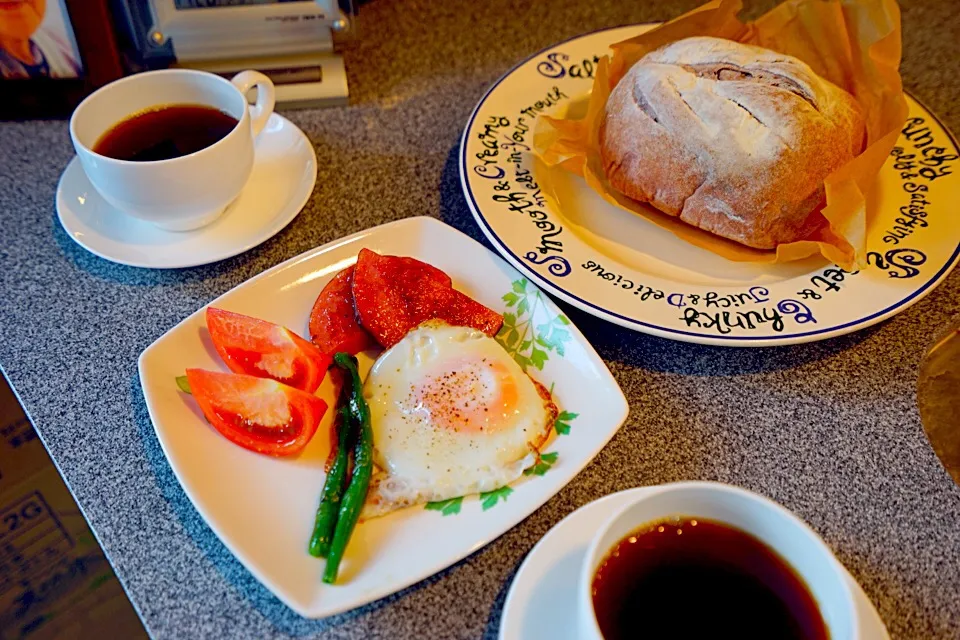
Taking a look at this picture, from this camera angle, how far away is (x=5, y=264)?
1.27m

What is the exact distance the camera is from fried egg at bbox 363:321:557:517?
3.08 ft

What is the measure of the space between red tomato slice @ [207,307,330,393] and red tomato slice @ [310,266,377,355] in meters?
0.03

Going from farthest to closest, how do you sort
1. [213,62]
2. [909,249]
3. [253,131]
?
1. [213,62]
2. [253,131]
3. [909,249]

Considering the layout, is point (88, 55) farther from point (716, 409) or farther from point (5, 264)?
point (716, 409)

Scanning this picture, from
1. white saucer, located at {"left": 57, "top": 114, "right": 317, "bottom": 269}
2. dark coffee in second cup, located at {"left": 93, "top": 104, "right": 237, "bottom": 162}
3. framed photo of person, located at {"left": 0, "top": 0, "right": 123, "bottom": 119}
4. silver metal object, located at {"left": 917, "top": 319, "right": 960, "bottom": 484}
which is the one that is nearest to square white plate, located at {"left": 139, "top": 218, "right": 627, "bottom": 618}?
white saucer, located at {"left": 57, "top": 114, "right": 317, "bottom": 269}

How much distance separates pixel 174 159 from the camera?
1.15m

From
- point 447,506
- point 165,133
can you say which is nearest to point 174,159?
point 165,133

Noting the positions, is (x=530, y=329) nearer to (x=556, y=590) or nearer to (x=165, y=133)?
(x=556, y=590)

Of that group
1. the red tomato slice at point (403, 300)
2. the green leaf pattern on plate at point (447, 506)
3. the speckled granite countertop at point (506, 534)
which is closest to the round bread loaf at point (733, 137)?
the speckled granite countertop at point (506, 534)

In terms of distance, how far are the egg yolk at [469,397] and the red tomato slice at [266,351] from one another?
0.48ft

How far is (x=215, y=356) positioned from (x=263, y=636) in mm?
395

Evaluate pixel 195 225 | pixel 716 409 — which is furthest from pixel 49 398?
pixel 716 409

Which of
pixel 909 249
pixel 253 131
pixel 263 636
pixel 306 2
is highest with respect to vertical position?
pixel 306 2

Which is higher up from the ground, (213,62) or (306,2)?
(306,2)
